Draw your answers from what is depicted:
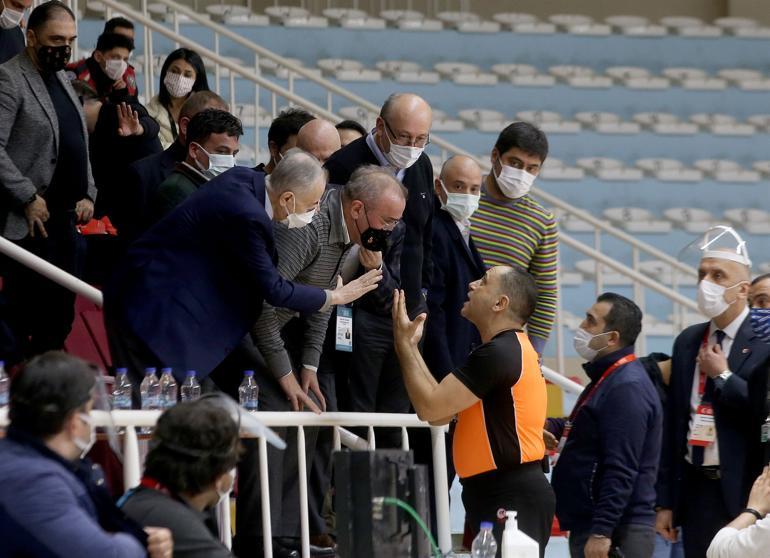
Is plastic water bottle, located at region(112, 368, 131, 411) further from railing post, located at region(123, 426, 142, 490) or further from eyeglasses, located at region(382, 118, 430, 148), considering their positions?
eyeglasses, located at region(382, 118, 430, 148)

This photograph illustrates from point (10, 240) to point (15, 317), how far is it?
1.00 feet

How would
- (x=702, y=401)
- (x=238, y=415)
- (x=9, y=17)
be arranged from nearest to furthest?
(x=238, y=415), (x=702, y=401), (x=9, y=17)

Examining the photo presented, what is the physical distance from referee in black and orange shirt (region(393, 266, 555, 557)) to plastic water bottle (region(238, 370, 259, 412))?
0.47 metres

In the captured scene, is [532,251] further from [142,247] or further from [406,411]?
[142,247]

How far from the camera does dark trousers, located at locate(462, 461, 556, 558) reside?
461 cm

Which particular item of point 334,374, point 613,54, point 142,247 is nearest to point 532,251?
point 334,374

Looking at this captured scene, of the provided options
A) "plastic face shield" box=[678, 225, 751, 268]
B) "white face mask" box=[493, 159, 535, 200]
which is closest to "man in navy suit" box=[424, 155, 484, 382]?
"white face mask" box=[493, 159, 535, 200]

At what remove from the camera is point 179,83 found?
724cm

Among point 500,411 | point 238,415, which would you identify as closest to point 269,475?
point 500,411

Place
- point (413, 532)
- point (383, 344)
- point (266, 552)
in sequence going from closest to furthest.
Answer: point (413, 532)
point (266, 552)
point (383, 344)

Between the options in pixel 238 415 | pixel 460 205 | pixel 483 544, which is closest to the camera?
pixel 238 415

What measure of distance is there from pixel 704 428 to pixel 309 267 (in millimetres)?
1505

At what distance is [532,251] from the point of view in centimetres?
579

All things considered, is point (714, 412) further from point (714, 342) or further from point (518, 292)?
point (518, 292)
